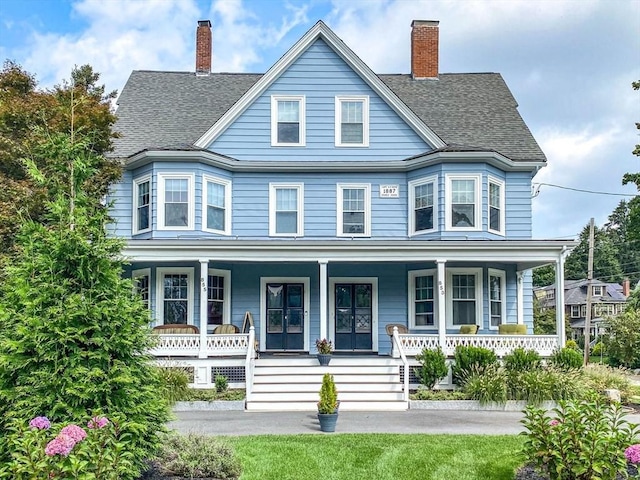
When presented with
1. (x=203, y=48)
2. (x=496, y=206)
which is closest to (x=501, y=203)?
(x=496, y=206)

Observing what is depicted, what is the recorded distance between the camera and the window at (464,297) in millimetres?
17672

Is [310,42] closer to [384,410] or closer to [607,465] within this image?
[384,410]

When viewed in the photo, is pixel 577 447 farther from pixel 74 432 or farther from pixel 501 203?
pixel 501 203

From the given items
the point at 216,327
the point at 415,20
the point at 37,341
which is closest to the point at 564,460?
the point at 37,341

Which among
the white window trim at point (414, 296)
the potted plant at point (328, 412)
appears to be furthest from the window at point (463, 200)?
the potted plant at point (328, 412)

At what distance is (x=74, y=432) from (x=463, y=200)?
13.9m

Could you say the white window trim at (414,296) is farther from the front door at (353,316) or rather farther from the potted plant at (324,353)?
the potted plant at (324,353)

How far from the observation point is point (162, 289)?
685 inches

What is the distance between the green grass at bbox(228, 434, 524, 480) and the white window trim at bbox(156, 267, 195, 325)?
7.99 m

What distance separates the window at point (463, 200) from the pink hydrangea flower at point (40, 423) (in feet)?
44.0

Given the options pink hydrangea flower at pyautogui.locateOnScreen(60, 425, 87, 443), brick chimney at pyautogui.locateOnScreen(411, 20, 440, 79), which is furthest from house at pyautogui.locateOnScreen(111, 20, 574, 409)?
pink hydrangea flower at pyautogui.locateOnScreen(60, 425, 87, 443)

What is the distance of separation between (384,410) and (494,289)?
6.56 m

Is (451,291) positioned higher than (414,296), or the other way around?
(451,291)

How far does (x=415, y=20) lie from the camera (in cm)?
2106
